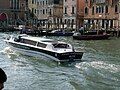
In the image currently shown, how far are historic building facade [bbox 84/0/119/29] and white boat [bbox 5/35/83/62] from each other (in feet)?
76.4

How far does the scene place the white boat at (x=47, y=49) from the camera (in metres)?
19.0

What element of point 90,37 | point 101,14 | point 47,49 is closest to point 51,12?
point 101,14

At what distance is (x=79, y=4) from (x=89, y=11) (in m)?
4.52

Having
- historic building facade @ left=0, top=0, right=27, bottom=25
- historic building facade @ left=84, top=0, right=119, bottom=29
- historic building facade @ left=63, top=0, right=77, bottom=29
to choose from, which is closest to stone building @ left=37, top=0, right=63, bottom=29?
historic building facade @ left=63, top=0, right=77, bottom=29

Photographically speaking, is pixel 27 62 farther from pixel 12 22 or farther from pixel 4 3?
pixel 4 3

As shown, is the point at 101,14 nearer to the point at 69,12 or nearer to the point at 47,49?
the point at 69,12

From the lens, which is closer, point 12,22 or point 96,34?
point 96,34

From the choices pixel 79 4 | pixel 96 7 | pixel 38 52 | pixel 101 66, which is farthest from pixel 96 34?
pixel 101 66

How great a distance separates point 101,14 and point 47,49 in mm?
31508

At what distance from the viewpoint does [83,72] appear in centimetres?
1570

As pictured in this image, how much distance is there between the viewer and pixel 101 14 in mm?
50938

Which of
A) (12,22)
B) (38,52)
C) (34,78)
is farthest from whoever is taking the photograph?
(12,22)

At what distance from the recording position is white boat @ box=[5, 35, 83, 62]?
62.2 feet

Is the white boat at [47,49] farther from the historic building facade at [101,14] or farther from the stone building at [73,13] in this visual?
the stone building at [73,13]
